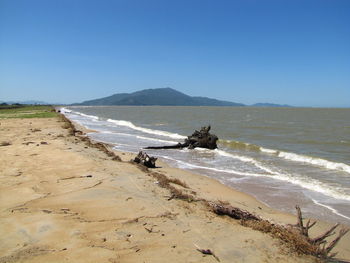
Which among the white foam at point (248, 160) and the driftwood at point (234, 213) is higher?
the driftwood at point (234, 213)

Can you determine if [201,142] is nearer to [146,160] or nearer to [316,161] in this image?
[316,161]

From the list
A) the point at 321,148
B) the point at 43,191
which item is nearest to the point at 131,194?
the point at 43,191

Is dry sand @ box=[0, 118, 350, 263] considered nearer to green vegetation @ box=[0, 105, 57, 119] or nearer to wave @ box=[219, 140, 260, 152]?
wave @ box=[219, 140, 260, 152]

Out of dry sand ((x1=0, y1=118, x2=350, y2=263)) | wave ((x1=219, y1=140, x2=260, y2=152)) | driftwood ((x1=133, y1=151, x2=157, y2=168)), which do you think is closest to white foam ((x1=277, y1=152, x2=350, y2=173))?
wave ((x1=219, y1=140, x2=260, y2=152))

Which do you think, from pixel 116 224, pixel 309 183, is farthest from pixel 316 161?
pixel 116 224

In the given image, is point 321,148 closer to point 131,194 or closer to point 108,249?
point 131,194

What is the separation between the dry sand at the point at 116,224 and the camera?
184 inches

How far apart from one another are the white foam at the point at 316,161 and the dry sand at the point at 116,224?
736 centimetres

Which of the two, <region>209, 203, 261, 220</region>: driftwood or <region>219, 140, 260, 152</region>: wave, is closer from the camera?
<region>209, 203, 261, 220</region>: driftwood

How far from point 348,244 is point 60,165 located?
924 centimetres

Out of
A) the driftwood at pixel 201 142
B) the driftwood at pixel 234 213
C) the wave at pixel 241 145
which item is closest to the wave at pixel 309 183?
the driftwood at pixel 234 213

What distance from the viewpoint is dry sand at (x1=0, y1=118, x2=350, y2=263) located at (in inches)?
184

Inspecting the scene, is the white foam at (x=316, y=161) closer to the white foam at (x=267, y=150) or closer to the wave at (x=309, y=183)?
the white foam at (x=267, y=150)

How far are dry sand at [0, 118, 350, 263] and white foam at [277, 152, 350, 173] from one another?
7362 mm
